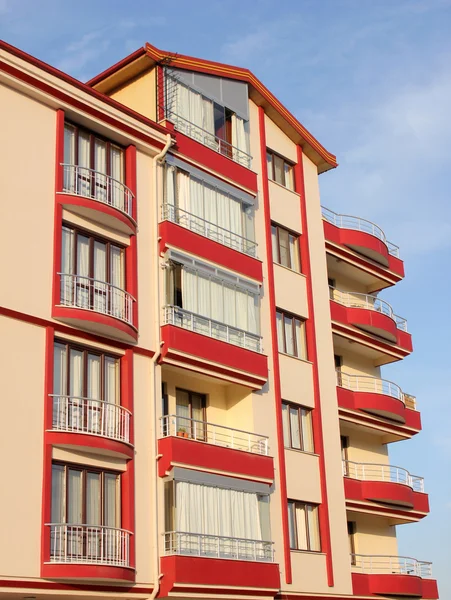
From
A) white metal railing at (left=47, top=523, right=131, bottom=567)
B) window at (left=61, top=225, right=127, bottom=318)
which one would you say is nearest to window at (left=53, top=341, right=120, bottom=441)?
window at (left=61, top=225, right=127, bottom=318)

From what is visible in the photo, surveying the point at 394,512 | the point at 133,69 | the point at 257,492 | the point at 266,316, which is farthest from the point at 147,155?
the point at 394,512

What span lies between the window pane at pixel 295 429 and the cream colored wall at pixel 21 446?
10.9m

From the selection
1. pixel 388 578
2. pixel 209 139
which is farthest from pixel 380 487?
pixel 209 139

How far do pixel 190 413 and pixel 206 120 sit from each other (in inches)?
423

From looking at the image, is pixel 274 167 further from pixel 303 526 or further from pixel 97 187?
pixel 303 526

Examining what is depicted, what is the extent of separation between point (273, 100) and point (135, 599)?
785 inches

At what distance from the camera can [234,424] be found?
100 ft

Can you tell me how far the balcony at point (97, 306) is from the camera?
25.3m

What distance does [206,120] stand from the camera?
109ft

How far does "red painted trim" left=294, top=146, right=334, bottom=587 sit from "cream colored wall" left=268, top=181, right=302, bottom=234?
0.29m

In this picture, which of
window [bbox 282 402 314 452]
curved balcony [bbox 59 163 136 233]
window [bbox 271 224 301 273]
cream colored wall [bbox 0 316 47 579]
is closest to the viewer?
cream colored wall [bbox 0 316 47 579]

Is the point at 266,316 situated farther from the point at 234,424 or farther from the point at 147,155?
the point at 147,155

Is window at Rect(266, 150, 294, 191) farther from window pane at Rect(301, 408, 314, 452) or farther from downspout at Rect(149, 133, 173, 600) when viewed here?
window pane at Rect(301, 408, 314, 452)

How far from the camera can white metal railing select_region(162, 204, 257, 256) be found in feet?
99.0
